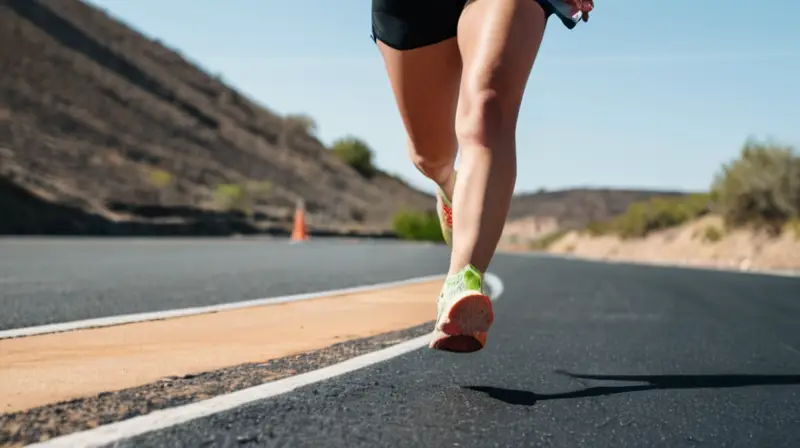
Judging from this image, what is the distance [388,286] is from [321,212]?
96753 millimetres

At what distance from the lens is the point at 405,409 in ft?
9.04

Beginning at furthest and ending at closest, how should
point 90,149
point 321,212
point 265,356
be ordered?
point 321,212 → point 90,149 → point 265,356

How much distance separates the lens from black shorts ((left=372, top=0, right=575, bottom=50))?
3926 millimetres

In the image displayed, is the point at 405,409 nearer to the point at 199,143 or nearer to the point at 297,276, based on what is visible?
the point at 297,276

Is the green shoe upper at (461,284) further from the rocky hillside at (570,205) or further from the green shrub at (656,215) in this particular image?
the rocky hillside at (570,205)

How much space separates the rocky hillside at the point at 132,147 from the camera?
4822 cm

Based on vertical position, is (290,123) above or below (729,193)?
above

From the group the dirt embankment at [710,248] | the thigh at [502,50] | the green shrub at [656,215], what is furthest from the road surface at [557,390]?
the green shrub at [656,215]

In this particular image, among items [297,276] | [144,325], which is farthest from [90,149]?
[144,325]

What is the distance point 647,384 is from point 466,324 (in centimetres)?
85

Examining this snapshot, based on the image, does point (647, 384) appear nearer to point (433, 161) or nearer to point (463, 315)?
point (463, 315)

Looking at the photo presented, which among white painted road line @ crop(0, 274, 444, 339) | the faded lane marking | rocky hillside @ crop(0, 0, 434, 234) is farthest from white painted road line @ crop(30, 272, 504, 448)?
rocky hillside @ crop(0, 0, 434, 234)

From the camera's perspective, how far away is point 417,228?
66125 mm

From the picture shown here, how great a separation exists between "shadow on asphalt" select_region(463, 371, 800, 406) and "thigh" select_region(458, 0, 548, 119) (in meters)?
1.09
